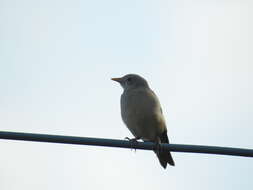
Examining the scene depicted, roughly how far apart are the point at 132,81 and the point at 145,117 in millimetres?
1672

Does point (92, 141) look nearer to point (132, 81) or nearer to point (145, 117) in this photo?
point (145, 117)

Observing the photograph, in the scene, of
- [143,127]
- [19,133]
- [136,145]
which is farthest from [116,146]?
[143,127]

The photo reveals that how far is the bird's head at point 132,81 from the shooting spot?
8891mm

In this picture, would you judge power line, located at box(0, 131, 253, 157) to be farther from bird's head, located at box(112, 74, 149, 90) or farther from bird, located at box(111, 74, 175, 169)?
bird's head, located at box(112, 74, 149, 90)

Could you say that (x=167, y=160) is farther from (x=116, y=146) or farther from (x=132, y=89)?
(x=116, y=146)

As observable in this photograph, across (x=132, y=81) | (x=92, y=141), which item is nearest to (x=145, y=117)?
(x=132, y=81)

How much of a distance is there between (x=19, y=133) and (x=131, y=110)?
3057 mm

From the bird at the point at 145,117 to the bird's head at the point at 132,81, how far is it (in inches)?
24.1

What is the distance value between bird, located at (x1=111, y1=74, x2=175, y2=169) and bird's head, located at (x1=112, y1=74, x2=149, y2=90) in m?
0.61

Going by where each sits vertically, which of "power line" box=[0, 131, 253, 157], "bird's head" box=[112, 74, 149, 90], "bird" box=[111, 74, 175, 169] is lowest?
"power line" box=[0, 131, 253, 157]

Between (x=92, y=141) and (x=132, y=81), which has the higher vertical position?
(x=132, y=81)

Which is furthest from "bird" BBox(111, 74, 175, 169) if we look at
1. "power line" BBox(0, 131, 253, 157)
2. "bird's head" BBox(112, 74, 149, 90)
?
"power line" BBox(0, 131, 253, 157)

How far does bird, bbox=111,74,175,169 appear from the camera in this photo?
756cm

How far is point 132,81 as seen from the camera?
9.09 meters
